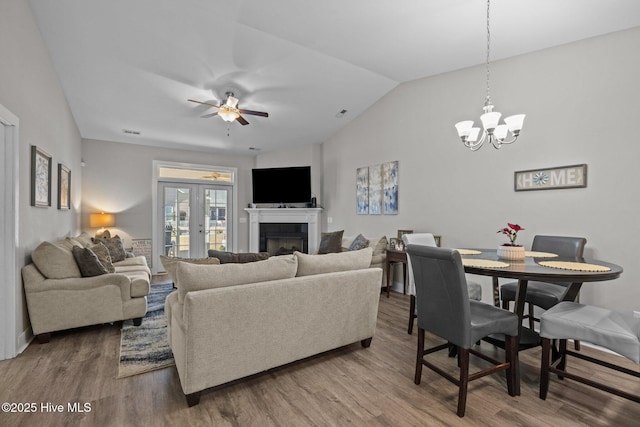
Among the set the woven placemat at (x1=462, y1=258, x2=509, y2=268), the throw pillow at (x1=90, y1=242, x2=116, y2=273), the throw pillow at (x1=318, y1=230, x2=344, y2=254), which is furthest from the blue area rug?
the throw pillow at (x1=318, y1=230, x2=344, y2=254)

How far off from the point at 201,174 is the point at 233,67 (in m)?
3.69

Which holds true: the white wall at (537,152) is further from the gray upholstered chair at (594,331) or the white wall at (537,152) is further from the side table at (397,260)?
the gray upholstered chair at (594,331)

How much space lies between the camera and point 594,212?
2.96 meters

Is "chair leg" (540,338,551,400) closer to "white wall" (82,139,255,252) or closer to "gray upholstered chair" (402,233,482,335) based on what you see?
"gray upholstered chair" (402,233,482,335)

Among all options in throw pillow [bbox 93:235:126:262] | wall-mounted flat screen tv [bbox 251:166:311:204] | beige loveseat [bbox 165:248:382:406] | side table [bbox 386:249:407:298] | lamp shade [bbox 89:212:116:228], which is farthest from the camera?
wall-mounted flat screen tv [bbox 251:166:311:204]

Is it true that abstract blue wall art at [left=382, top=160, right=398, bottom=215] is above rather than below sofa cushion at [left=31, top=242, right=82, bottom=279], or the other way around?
above

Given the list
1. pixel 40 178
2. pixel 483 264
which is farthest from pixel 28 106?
pixel 483 264

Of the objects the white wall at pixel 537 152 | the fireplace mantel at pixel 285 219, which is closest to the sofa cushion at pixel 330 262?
the white wall at pixel 537 152

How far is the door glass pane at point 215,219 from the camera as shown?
7086 millimetres

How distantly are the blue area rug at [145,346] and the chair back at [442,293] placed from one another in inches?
80.9

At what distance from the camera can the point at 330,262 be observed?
2635 millimetres

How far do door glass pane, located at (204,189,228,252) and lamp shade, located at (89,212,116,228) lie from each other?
1839 mm

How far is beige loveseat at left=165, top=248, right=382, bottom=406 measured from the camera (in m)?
1.95

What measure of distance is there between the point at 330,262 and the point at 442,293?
37.0 inches
